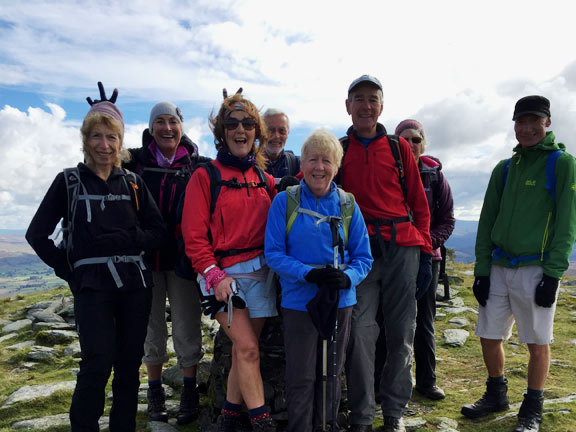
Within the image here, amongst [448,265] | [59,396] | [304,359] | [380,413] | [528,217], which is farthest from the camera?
[448,265]

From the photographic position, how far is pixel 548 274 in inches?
226

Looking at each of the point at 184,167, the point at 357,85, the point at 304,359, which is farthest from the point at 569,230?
the point at 184,167

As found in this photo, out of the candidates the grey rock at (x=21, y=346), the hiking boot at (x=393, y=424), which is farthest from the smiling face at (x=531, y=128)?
the grey rock at (x=21, y=346)

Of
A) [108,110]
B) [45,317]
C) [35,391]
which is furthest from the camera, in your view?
[45,317]

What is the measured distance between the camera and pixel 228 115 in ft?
17.4

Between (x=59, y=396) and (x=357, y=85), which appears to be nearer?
(x=357, y=85)

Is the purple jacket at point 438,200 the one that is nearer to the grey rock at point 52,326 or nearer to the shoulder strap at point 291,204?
the shoulder strap at point 291,204

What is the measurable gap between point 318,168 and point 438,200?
12.2 ft

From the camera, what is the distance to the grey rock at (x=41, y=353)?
408 inches

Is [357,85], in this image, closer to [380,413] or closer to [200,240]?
[200,240]

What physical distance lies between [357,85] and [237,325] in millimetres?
3711

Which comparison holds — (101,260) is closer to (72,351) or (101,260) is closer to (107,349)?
(107,349)

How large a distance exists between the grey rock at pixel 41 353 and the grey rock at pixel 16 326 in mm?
3037

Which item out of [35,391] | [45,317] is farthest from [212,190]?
[45,317]
